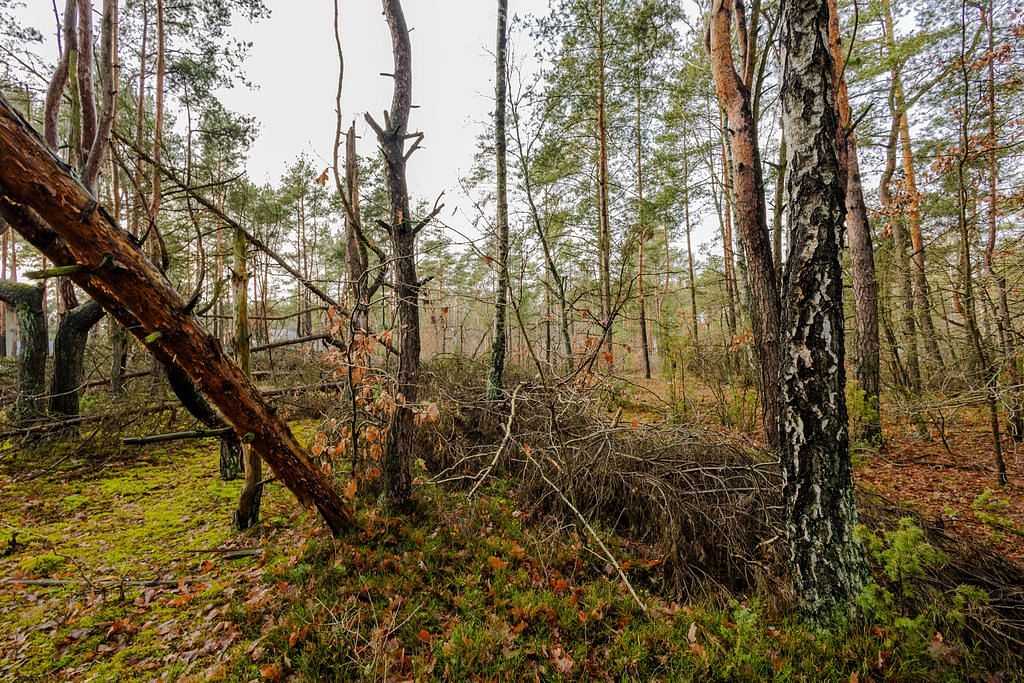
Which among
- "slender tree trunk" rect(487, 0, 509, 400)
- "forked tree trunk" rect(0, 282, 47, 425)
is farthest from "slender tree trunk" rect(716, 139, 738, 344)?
"forked tree trunk" rect(0, 282, 47, 425)

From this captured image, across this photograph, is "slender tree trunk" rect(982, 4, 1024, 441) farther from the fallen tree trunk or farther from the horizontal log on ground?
the horizontal log on ground

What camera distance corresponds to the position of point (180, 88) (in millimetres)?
9625

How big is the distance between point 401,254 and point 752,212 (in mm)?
4104

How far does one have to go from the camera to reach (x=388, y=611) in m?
2.67

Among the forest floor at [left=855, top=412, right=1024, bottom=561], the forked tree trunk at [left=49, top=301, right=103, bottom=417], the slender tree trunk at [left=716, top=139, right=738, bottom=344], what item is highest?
the slender tree trunk at [left=716, top=139, right=738, bottom=344]

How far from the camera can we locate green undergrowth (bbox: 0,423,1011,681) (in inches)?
88.2

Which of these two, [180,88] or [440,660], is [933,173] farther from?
[180,88]

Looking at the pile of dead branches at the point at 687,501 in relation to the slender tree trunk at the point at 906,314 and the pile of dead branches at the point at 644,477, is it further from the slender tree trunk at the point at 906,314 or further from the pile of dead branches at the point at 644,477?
the slender tree trunk at the point at 906,314

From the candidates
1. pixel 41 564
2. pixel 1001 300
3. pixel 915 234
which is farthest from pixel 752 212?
pixel 41 564

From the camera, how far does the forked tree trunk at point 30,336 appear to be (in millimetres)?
5566

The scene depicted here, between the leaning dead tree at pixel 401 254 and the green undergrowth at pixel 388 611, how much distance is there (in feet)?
1.51

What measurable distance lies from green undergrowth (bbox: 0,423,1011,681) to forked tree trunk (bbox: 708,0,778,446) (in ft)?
6.85

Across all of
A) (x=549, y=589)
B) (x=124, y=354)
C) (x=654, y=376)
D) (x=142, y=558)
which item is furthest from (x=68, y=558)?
(x=654, y=376)

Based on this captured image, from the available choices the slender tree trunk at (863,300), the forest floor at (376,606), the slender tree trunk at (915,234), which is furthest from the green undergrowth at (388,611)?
the slender tree trunk at (915,234)
